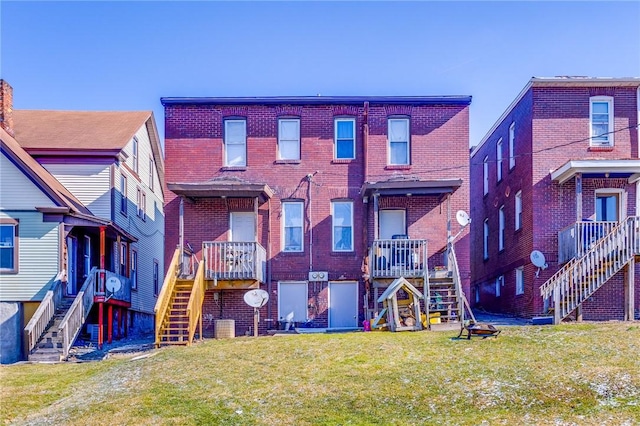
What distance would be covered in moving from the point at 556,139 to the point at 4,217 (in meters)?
17.7

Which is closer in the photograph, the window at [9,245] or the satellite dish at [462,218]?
the satellite dish at [462,218]

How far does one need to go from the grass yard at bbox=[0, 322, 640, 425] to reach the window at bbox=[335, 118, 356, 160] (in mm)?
7551

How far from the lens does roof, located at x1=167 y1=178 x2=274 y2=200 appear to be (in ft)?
64.7

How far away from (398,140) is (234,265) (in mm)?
6940

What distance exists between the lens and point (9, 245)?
819 inches

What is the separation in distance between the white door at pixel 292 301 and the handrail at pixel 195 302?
3.25 metres

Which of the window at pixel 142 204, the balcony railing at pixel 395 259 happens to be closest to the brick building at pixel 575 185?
the balcony railing at pixel 395 259

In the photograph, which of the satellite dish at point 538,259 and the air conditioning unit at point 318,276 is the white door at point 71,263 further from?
the satellite dish at point 538,259

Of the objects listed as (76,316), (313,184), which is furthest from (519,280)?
(76,316)

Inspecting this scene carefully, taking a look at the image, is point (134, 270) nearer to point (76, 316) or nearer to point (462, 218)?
point (76, 316)

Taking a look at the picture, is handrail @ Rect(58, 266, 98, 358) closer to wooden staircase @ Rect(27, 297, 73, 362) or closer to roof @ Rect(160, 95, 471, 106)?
wooden staircase @ Rect(27, 297, 73, 362)

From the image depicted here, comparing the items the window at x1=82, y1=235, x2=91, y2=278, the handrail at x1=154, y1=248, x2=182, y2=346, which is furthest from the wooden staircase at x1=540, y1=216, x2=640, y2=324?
the window at x1=82, y1=235, x2=91, y2=278

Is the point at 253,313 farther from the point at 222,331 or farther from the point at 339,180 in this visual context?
the point at 339,180

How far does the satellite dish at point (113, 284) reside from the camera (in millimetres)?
21156
